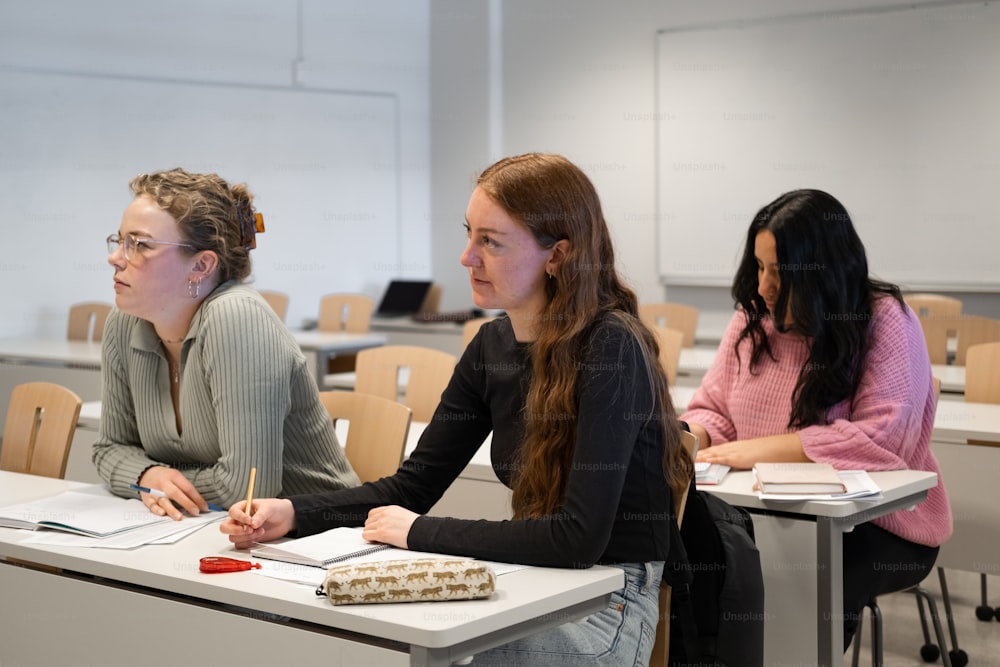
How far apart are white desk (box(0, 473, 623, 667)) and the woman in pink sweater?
1.10 meters

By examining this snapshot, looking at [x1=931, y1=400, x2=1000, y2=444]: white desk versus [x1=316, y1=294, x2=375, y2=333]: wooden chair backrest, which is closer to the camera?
[x1=931, y1=400, x2=1000, y2=444]: white desk

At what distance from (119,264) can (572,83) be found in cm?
570

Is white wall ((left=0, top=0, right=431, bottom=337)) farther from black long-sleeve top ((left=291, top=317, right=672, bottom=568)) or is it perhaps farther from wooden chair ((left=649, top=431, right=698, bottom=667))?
wooden chair ((left=649, top=431, right=698, bottom=667))

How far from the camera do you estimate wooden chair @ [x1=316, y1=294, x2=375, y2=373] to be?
20.4ft

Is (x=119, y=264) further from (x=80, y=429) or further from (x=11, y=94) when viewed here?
(x=11, y=94)

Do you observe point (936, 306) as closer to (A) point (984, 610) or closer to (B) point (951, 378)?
(B) point (951, 378)

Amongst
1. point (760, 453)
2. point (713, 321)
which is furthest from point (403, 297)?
point (760, 453)

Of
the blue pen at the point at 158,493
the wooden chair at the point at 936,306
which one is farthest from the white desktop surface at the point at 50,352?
the wooden chair at the point at 936,306

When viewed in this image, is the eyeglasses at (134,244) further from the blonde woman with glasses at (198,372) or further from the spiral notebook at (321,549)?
the spiral notebook at (321,549)

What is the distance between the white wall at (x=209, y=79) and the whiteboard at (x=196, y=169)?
0.01 meters

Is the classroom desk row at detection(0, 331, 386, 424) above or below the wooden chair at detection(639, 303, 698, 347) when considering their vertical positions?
below

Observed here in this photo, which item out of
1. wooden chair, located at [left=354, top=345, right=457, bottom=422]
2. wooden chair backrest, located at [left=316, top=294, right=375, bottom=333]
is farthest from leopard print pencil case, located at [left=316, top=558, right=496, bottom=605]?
wooden chair backrest, located at [left=316, top=294, right=375, bottom=333]

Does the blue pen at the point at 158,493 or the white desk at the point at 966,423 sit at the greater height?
the white desk at the point at 966,423

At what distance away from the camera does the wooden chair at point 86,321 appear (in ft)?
19.6
